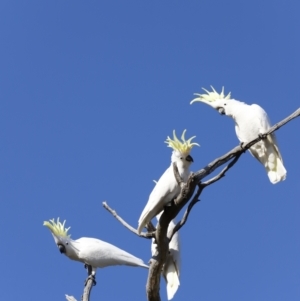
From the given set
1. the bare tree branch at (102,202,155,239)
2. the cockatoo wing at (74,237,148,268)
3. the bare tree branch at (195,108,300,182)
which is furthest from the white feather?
the cockatoo wing at (74,237,148,268)

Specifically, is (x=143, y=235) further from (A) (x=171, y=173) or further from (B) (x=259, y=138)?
(B) (x=259, y=138)

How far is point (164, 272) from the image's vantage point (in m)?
5.71

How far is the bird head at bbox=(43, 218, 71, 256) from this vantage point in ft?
18.4

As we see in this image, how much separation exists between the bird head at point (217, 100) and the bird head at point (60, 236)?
1.90 metres

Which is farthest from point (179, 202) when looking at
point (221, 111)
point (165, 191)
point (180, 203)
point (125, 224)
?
point (221, 111)

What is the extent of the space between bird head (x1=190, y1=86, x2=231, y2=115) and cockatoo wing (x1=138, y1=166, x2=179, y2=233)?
115cm

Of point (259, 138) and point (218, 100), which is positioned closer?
point (259, 138)

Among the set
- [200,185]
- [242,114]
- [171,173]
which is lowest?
[200,185]

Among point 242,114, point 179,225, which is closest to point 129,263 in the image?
point 179,225

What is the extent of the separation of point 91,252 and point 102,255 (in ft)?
0.37

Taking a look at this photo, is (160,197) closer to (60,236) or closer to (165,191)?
(165,191)

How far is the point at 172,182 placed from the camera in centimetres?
486

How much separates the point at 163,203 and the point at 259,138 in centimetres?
107

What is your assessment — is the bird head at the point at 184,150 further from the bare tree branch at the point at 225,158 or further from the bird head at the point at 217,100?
the bird head at the point at 217,100
